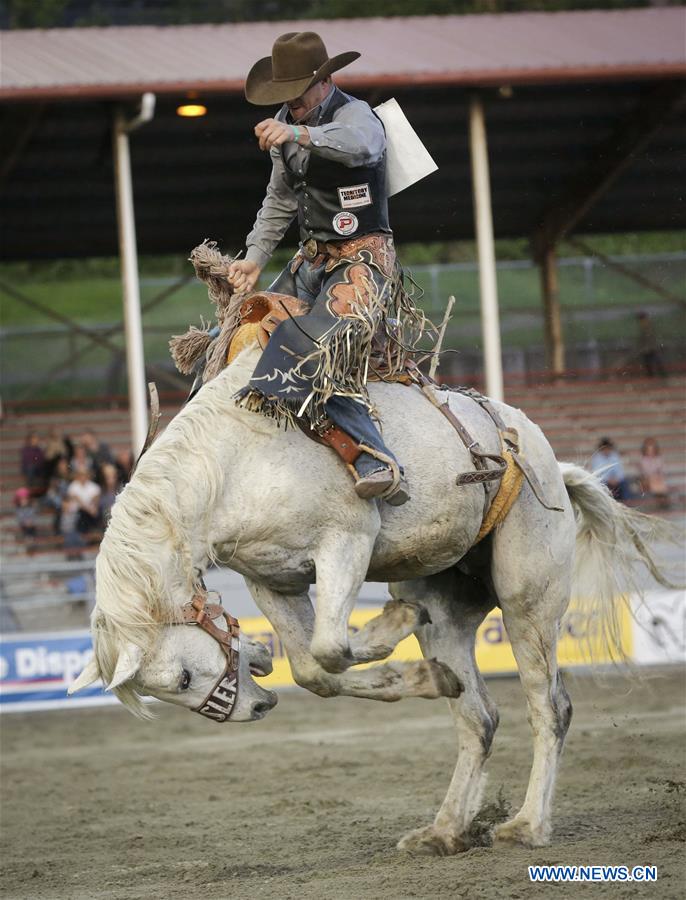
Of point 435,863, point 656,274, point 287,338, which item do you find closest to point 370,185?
point 287,338

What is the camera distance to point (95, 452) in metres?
14.5

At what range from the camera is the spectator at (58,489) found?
44.8ft

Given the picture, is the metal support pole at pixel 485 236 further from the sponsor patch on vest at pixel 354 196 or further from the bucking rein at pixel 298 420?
the sponsor patch on vest at pixel 354 196

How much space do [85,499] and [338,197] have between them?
8.88 m

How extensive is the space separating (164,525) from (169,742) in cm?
546

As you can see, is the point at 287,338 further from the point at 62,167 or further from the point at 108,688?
the point at 62,167

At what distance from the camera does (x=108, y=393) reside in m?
18.8

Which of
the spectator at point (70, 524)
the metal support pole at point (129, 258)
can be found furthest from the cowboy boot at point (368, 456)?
the spectator at point (70, 524)

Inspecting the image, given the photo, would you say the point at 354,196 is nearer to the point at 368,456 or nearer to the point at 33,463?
the point at 368,456

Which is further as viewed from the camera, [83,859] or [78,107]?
[78,107]

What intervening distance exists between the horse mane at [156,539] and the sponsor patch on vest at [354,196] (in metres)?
0.92

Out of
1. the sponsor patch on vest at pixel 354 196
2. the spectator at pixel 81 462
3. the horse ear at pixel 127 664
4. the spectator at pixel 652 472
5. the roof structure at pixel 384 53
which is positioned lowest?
the horse ear at pixel 127 664

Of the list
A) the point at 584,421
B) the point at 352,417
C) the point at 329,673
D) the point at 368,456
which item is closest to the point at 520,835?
the point at 329,673

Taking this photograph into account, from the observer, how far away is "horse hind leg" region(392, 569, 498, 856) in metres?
5.32
